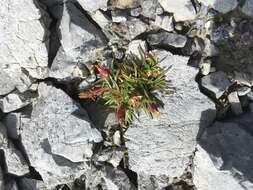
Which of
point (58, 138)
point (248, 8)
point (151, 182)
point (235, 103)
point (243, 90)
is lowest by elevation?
point (151, 182)

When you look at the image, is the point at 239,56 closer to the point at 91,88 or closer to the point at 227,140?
the point at 227,140

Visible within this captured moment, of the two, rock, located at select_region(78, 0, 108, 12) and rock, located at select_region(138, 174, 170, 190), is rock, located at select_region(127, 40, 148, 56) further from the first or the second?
rock, located at select_region(138, 174, 170, 190)

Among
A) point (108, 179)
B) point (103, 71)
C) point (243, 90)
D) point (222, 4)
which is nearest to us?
point (222, 4)

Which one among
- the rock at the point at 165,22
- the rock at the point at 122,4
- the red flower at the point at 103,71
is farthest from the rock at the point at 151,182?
the rock at the point at 122,4

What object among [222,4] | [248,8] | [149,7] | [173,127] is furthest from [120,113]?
[248,8]

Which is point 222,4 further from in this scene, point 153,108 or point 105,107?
point 105,107
